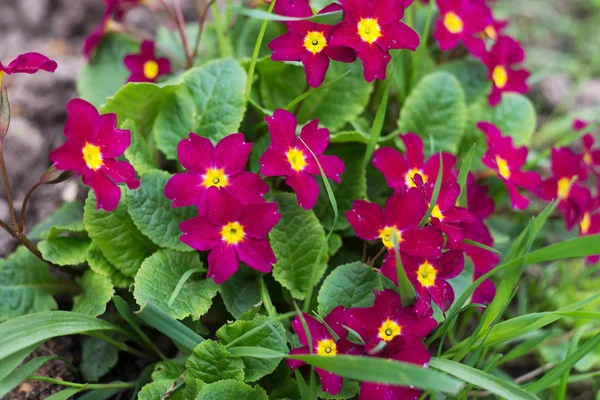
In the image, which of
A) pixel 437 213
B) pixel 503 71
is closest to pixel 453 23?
pixel 503 71

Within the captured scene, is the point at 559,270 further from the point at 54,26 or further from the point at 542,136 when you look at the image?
the point at 54,26

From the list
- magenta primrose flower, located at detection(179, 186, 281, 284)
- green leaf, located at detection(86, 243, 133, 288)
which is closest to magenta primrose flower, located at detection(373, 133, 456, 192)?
magenta primrose flower, located at detection(179, 186, 281, 284)

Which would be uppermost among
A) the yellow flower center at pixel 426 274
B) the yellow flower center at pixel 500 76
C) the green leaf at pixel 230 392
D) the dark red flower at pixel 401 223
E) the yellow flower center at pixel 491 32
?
the yellow flower center at pixel 491 32

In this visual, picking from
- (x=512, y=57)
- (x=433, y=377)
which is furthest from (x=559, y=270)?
(x=433, y=377)

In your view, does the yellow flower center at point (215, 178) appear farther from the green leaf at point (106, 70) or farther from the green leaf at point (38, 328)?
the green leaf at point (106, 70)

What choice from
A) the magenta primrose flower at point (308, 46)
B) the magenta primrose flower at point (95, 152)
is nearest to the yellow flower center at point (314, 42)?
the magenta primrose flower at point (308, 46)

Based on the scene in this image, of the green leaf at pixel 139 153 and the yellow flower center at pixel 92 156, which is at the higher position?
the yellow flower center at pixel 92 156

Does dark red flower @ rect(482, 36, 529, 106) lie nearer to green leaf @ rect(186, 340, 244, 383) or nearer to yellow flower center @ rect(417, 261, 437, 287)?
yellow flower center @ rect(417, 261, 437, 287)
